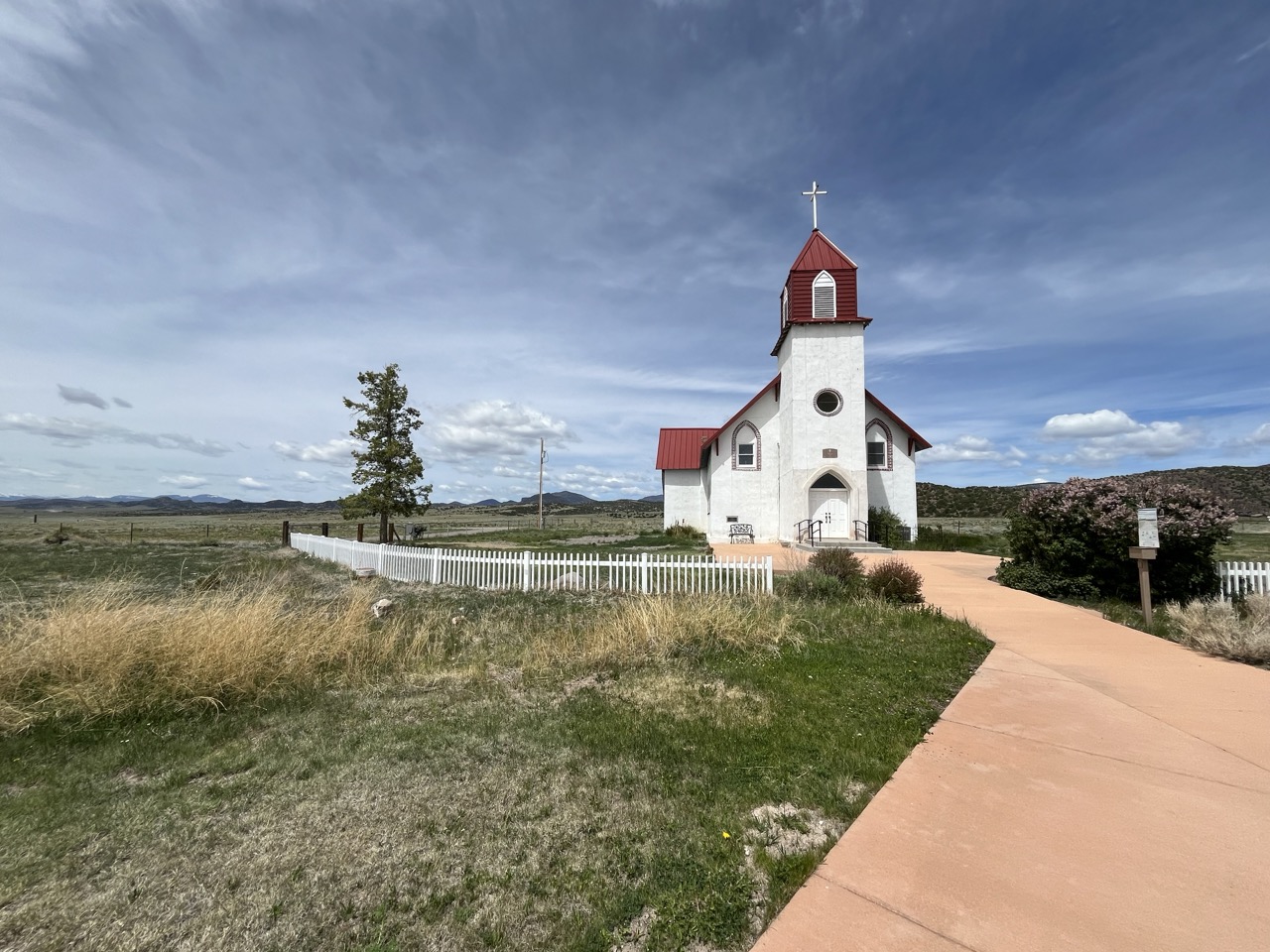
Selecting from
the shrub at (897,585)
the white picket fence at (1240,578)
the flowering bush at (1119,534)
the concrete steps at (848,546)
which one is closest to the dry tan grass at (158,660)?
the shrub at (897,585)

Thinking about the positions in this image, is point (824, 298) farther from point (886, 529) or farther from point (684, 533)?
point (684, 533)

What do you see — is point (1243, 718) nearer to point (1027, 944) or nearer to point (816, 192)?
point (1027, 944)

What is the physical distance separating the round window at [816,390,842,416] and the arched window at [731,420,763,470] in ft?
14.4

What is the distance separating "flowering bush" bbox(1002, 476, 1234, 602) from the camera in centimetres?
970

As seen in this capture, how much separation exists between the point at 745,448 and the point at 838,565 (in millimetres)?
17092

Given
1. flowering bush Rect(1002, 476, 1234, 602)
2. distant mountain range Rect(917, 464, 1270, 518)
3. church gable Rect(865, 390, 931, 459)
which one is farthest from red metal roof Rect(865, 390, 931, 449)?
distant mountain range Rect(917, 464, 1270, 518)

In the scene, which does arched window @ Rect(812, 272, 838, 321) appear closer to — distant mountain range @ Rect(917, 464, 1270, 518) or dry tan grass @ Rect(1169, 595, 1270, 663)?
dry tan grass @ Rect(1169, 595, 1270, 663)

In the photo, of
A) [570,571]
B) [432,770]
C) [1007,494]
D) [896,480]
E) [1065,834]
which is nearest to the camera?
[1065,834]

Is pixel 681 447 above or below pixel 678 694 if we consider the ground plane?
above

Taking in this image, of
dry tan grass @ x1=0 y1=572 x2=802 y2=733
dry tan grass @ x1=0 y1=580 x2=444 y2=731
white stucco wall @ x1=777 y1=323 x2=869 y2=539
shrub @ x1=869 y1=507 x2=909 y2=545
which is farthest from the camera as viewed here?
shrub @ x1=869 y1=507 x2=909 y2=545

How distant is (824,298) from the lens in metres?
24.3

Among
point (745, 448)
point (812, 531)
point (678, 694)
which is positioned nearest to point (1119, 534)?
point (678, 694)

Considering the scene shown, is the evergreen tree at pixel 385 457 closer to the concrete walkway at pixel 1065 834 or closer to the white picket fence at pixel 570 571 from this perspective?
the white picket fence at pixel 570 571

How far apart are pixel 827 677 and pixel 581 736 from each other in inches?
113
